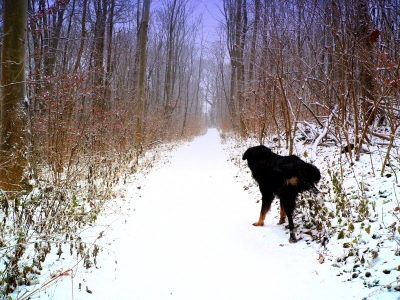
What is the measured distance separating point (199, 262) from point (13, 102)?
4.03 meters

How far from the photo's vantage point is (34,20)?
343 inches

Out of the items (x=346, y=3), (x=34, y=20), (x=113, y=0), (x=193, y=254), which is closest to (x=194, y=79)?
(x=113, y=0)

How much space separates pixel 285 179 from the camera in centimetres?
355

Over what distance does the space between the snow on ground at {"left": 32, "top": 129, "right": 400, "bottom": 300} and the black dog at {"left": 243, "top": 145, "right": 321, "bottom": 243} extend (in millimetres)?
420

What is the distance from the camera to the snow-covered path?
242 cm

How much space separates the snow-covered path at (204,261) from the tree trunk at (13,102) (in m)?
2.02

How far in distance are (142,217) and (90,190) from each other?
47.0 inches

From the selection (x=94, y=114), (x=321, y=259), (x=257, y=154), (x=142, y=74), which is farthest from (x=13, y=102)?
(x=142, y=74)

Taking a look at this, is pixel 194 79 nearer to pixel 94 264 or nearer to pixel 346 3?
pixel 346 3

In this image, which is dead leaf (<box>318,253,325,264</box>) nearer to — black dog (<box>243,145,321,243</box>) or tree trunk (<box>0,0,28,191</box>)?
black dog (<box>243,145,321,243</box>)

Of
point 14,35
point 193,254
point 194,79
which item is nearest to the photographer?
point 193,254

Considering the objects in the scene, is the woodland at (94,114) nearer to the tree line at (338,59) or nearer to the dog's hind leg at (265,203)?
the tree line at (338,59)

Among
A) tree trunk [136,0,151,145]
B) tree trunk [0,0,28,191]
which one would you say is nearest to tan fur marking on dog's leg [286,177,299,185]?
tree trunk [0,0,28,191]

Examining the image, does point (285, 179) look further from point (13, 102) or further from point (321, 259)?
point (13, 102)
